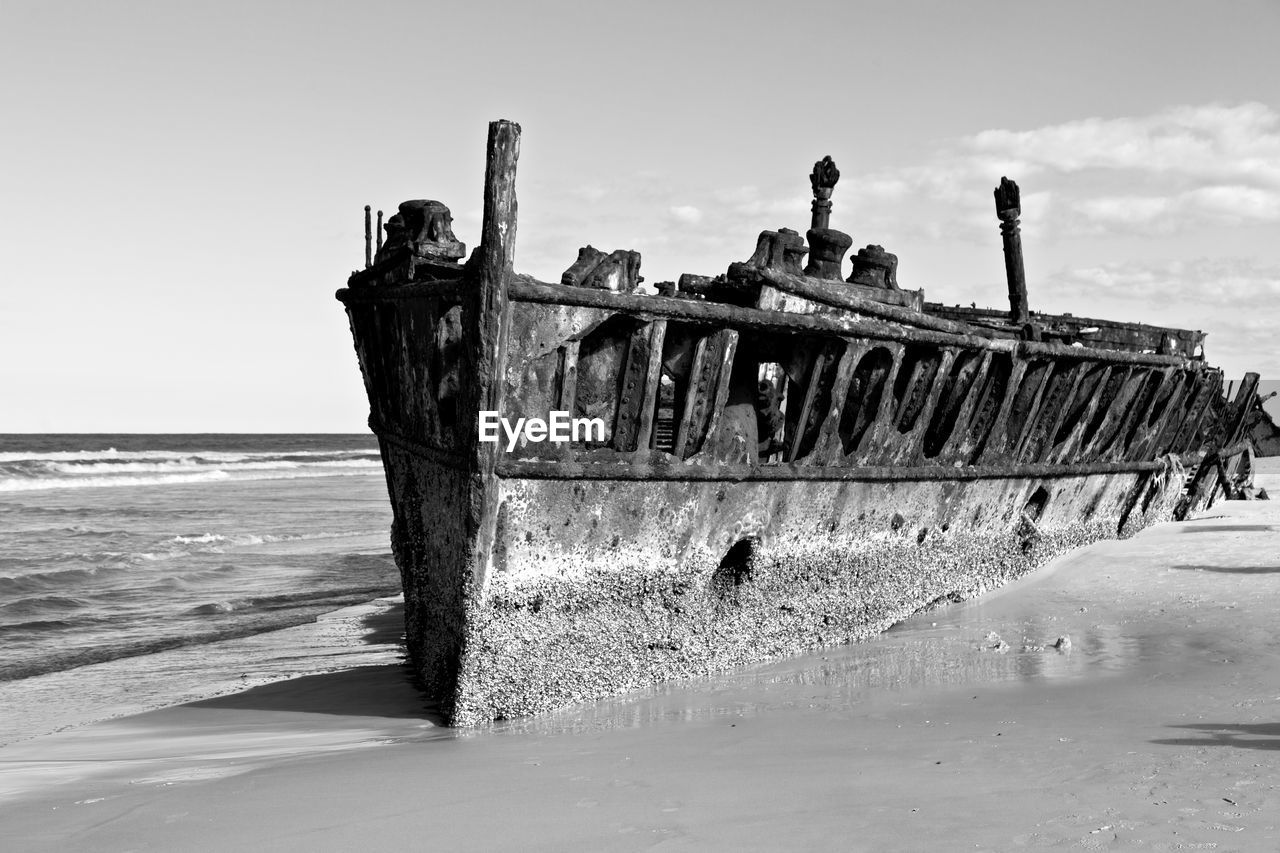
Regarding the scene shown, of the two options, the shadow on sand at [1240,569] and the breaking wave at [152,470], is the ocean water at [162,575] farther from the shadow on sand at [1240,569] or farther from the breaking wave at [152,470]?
the shadow on sand at [1240,569]

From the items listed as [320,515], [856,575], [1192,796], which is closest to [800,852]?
[1192,796]

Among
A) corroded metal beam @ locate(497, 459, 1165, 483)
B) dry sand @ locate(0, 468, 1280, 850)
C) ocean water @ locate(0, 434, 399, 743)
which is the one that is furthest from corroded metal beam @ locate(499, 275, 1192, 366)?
Answer: ocean water @ locate(0, 434, 399, 743)

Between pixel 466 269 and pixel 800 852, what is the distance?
343 centimetres

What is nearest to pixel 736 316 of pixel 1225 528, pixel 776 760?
pixel 776 760

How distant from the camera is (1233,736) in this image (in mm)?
4781

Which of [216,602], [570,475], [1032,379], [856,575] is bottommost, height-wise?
[216,602]

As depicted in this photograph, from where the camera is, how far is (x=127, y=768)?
5.67 meters

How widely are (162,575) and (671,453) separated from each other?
32.6ft

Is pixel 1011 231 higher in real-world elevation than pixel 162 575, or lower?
higher

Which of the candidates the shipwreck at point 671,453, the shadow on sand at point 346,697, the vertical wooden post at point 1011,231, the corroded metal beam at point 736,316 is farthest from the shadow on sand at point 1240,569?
the shadow on sand at point 346,697

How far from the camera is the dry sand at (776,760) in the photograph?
396 centimetres

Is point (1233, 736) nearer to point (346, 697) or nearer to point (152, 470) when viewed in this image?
point (346, 697)

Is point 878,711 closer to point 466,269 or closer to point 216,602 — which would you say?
point 466,269

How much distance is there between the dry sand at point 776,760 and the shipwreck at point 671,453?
14.2 inches
